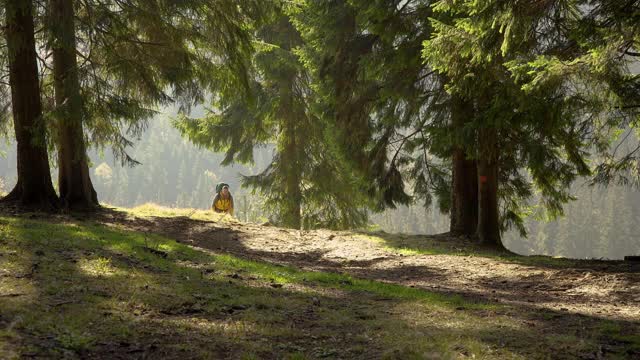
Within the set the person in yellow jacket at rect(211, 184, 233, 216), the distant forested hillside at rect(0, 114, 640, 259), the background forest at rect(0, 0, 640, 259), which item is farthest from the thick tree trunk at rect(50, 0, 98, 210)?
the distant forested hillside at rect(0, 114, 640, 259)

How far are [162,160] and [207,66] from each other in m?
184

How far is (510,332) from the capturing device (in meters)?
5.01

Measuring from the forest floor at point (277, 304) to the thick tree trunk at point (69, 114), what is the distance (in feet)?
5.18

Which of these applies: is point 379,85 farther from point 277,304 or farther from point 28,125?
point 277,304

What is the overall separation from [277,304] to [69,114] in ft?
19.8

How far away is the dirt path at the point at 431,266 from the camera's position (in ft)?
23.8

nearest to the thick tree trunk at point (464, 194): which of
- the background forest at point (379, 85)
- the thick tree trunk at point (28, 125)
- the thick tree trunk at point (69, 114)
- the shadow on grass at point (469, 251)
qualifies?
the background forest at point (379, 85)

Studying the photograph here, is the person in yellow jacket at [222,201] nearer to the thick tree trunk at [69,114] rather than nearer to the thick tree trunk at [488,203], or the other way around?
the thick tree trunk at [69,114]

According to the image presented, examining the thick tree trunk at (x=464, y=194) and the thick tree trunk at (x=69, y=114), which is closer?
the thick tree trunk at (x=69, y=114)

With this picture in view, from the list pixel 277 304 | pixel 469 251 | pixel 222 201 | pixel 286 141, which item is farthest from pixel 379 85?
pixel 277 304

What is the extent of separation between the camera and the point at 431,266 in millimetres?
10094

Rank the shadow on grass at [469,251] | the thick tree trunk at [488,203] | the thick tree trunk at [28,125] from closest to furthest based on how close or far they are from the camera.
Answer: the shadow on grass at [469,251], the thick tree trunk at [28,125], the thick tree trunk at [488,203]

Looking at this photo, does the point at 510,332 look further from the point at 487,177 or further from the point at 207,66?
the point at 207,66

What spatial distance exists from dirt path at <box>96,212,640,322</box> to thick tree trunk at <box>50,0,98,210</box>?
2.76 ft
